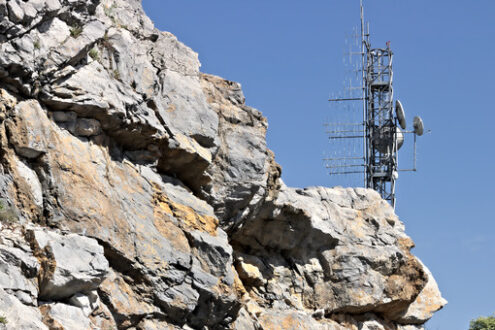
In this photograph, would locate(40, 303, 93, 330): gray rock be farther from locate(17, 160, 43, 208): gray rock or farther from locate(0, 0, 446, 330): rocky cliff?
locate(17, 160, 43, 208): gray rock

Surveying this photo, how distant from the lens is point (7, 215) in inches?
805

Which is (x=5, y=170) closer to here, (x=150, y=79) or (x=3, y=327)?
(x=3, y=327)

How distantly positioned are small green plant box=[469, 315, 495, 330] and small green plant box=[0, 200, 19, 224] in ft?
120

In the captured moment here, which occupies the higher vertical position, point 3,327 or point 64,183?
point 64,183

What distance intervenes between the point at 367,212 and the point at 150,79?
1212 cm

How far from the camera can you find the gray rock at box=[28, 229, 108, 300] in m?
19.7

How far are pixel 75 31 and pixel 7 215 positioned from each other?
5771 mm

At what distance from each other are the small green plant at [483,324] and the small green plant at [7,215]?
1435 inches

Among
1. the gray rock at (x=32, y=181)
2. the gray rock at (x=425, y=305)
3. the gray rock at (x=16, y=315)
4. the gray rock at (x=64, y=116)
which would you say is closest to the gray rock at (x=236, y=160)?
the gray rock at (x=64, y=116)

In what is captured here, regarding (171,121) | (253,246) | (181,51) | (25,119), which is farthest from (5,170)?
(253,246)

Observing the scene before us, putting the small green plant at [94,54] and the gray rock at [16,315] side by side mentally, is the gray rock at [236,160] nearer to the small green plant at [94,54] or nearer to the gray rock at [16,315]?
the small green plant at [94,54]

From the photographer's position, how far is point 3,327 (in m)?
17.5

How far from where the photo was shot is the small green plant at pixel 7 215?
20.3 meters

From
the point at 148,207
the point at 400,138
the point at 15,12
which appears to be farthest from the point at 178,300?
the point at 400,138
